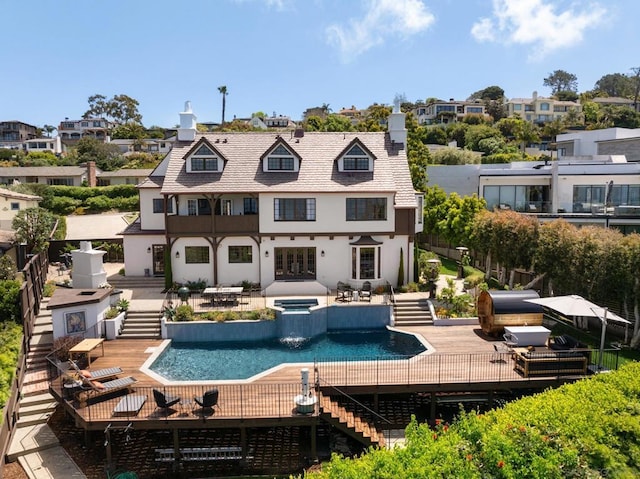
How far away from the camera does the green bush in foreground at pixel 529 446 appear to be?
9.16 m

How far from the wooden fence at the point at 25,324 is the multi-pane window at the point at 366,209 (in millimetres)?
16435

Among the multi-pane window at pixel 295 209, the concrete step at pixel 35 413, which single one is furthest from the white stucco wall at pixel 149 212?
→ the concrete step at pixel 35 413

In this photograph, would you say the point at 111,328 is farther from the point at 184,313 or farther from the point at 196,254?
the point at 196,254

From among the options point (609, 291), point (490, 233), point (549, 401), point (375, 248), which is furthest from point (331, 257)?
point (549, 401)

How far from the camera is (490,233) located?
2706 centimetres

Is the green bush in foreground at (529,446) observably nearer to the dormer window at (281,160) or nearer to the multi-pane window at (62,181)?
the dormer window at (281,160)

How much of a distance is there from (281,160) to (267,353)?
1239 centimetres

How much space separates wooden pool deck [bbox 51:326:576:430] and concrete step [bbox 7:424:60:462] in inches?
50.7

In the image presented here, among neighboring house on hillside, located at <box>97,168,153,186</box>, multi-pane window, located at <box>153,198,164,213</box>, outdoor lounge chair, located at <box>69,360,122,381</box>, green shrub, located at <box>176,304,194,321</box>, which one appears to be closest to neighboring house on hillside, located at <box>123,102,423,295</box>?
multi-pane window, located at <box>153,198,164,213</box>

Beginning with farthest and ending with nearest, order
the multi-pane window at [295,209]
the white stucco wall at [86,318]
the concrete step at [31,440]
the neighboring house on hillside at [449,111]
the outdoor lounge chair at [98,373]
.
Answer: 1. the neighboring house on hillside at [449,111]
2. the multi-pane window at [295,209]
3. the white stucco wall at [86,318]
4. the outdoor lounge chair at [98,373]
5. the concrete step at [31,440]

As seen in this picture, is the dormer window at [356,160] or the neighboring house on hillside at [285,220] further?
the dormer window at [356,160]

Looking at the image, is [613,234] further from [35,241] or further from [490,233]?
[35,241]

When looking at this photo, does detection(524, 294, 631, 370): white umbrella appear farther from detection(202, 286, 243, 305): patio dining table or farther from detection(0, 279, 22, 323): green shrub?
detection(0, 279, 22, 323): green shrub

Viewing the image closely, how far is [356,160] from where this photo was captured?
29.0 meters
